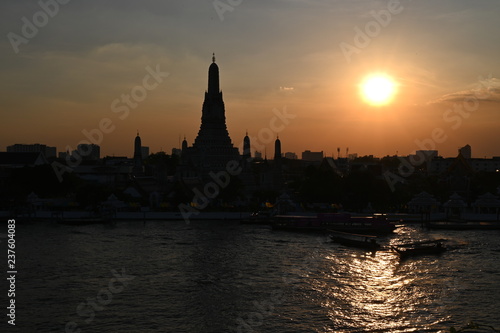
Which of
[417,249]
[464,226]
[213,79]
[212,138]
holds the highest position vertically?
[213,79]

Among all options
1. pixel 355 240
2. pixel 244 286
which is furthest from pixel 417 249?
pixel 244 286

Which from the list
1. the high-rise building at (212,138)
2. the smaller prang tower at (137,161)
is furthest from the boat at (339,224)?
the smaller prang tower at (137,161)

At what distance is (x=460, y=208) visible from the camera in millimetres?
84125

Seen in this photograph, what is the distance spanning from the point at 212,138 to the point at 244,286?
9148 centimetres

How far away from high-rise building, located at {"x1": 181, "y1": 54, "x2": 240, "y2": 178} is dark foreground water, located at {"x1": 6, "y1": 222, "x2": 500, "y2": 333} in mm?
63603

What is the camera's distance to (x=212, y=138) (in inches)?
5074

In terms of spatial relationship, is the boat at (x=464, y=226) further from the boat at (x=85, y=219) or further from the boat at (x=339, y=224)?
the boat at (x=85, y=219)

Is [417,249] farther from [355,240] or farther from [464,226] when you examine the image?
[464,226]

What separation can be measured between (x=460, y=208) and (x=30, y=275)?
6063cm

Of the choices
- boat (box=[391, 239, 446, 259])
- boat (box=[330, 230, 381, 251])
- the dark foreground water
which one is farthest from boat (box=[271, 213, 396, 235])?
boat (box=[391, 239, 446, 259])

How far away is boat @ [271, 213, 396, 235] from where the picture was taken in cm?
7100

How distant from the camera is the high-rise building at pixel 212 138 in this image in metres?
125

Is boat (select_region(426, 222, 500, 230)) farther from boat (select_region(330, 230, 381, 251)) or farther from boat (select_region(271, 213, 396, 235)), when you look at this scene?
boat (select_region(330, 230, 381, 251))

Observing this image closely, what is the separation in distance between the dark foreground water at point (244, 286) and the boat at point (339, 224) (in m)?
9.25
